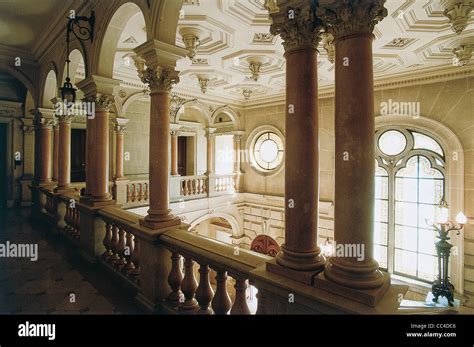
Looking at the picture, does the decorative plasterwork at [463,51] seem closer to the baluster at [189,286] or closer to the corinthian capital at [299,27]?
the corinthian capital at [299,27]

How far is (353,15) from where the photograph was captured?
208 cm

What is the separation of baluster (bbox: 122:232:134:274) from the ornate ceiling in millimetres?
3139

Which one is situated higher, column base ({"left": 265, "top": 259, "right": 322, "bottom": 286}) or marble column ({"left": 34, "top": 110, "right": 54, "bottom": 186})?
marble column ({"left": 34, "top": 110, "right": 54, "bottom": 186})

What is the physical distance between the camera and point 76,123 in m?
10.4

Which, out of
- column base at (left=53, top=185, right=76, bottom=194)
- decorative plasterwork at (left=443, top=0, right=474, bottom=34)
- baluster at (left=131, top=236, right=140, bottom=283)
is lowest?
baluster at (left=131, top=236, right=140, bottom=283)

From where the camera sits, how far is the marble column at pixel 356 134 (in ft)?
6.84

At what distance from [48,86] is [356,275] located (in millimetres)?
9524

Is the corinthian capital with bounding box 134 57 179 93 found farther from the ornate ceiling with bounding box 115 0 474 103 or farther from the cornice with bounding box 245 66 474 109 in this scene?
the cornice with bounding box 245 66 474 109

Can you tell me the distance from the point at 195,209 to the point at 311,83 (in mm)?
9765

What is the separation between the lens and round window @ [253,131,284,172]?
1323 cm

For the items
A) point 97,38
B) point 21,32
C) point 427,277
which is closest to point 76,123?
point 21,32

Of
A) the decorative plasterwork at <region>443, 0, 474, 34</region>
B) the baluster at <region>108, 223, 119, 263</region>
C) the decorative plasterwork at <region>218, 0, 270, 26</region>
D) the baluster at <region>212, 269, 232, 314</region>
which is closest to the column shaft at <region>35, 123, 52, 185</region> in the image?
the baluster at <region>108, 223, 119, 263</region>

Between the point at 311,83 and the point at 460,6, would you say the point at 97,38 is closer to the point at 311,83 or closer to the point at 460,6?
the point at 311,83

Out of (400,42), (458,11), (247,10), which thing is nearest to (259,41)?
(247,10)
